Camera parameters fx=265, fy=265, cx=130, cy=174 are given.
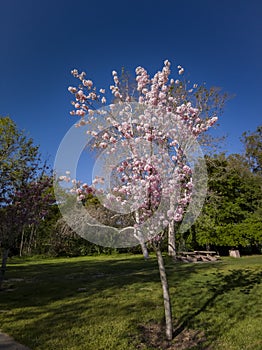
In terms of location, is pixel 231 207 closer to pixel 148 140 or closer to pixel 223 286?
pixel 223 286

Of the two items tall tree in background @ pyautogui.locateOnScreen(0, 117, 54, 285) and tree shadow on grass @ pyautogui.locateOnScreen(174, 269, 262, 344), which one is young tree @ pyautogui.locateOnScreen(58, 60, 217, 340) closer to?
tree shadow on grass @ pyautogui.locateOnScreen(174, 269, 262, 344)

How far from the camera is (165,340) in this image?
12.2 ft

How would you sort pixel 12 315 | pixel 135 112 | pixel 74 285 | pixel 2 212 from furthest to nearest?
1. pixel 74 285
2. pixel 2 212
3. pixel 12 315
4. pixel 135 112

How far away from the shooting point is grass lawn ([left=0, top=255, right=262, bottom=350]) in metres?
3.65

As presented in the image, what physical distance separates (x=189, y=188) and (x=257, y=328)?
2.30 metres

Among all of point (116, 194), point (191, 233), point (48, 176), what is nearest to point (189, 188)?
point (116, 194)

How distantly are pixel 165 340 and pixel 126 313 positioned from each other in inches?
49.5

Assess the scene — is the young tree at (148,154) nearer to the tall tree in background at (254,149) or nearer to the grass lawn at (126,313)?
the grass lawn at (126,313)

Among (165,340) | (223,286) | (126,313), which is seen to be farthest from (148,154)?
(223,286)

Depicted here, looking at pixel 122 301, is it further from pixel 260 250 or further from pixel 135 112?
pixel 260 250

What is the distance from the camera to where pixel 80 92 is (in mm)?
3963

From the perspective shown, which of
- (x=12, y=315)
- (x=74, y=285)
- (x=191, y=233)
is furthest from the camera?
(x=191, y=233)

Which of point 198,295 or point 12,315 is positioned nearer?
point 12,315

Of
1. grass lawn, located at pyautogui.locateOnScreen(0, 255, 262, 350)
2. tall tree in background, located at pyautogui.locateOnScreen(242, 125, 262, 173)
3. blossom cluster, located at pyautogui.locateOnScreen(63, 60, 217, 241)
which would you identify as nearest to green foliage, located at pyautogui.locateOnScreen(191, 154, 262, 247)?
tall tree in background, located at pyautogui.locateOnScreen(242, 125, 262, 173)
